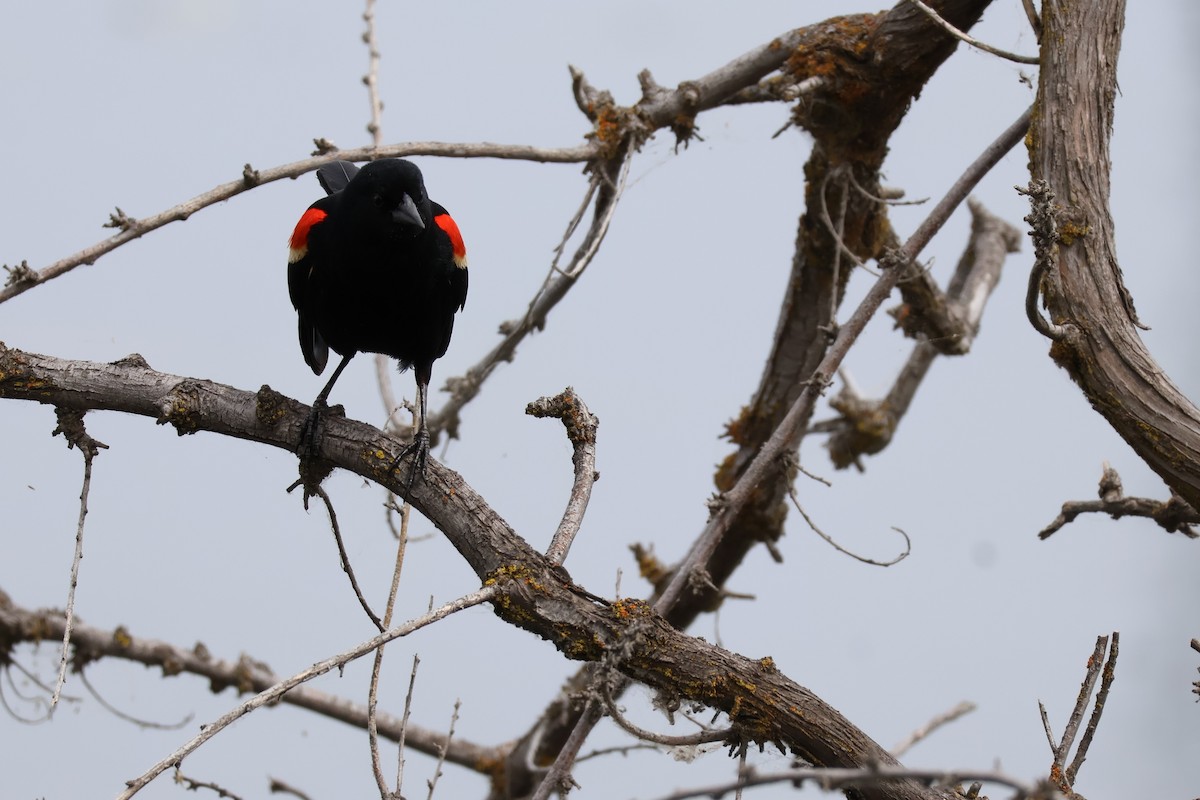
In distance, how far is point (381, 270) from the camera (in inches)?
132

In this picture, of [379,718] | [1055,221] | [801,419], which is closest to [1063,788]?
[1055,221]

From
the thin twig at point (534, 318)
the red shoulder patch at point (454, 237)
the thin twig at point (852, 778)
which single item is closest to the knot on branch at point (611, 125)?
the thin twig at point (534, 318)

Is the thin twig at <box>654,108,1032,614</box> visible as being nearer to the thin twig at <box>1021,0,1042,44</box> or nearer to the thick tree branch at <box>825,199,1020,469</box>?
the thin twig at <box>1021,0,1042,44</box>

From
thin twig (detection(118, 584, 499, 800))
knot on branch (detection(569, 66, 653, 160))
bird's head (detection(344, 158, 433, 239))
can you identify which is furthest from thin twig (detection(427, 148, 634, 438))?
thin twig (detection(118, 584, 499, 800))

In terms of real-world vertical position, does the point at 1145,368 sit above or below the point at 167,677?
below

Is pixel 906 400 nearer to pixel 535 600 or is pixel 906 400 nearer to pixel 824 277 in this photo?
pixel 824 277

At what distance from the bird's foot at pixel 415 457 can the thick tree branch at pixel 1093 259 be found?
65.0 inches

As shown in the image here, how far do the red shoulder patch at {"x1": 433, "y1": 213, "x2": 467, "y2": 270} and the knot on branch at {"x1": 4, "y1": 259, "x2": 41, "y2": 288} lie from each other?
115 cm

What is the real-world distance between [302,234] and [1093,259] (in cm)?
235

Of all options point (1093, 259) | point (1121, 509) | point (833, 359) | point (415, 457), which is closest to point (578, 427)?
point (415, 457)

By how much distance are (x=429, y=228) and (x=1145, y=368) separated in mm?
2056

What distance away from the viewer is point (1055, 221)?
9.74 feet

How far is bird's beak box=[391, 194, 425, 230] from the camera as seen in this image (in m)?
3.21

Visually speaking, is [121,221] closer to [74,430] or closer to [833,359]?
[74,430]
